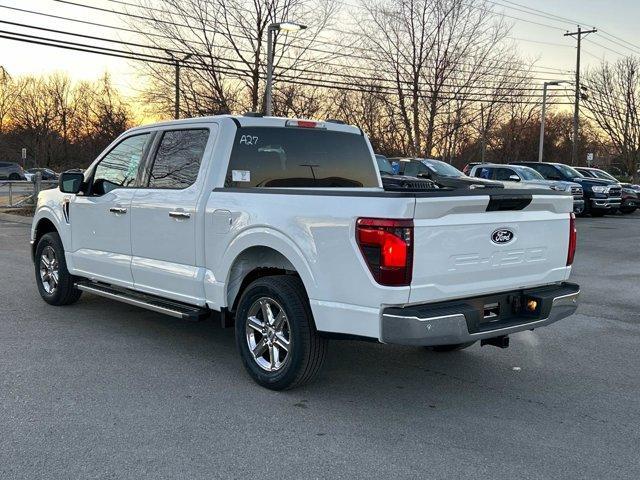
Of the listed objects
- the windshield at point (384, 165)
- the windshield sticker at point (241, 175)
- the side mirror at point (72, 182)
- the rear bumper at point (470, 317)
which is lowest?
the rear bumper at point (470, 317)

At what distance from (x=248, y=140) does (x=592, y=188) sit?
2137 cm

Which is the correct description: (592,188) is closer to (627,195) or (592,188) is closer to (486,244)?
(627,195)

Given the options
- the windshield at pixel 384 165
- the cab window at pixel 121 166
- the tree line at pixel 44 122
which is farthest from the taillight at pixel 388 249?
the tree line at pixel 44 122

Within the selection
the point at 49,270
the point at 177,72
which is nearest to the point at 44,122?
the point at 177,72

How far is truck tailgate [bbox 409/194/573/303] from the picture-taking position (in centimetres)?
386

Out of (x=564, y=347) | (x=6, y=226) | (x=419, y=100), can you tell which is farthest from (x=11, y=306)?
(x=419, y=100)

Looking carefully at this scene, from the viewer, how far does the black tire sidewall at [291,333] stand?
4.31 meters

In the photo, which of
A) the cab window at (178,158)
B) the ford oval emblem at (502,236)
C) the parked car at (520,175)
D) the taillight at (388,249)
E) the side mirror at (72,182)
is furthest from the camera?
the parked car at (520,175)

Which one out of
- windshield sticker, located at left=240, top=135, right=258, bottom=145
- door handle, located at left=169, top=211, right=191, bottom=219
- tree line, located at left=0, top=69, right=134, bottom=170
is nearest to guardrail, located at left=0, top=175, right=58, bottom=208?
door handle, located at left=169, top=211, right=191, bottom=219

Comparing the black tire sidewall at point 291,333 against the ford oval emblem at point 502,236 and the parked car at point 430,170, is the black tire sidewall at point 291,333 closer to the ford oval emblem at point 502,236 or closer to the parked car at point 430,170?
the ford oval emblem at point 502,236

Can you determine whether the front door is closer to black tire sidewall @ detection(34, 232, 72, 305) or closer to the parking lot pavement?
black tire sidewall @ detection(34, 232, 72, 305)

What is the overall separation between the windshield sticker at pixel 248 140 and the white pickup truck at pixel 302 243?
0.04 feet

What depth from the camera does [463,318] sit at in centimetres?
393

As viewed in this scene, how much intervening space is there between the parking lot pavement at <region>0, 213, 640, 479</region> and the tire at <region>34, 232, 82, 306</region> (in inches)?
18.5
